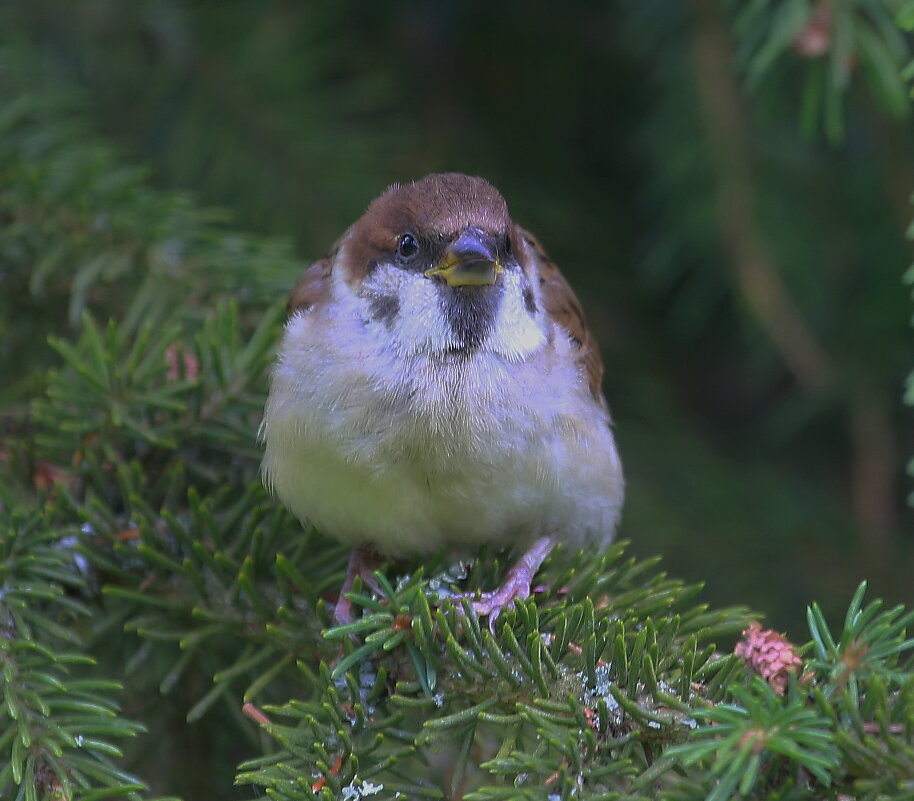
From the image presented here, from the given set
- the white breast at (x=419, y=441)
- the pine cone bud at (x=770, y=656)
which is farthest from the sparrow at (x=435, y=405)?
the pine cone bud at (x=770, y=656)

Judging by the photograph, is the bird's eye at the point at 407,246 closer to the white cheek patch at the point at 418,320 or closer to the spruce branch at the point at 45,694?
the white cheek patch at the point at 418,320

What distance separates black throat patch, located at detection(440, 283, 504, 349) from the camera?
2045 millimetres

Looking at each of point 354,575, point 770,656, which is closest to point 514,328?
point 354,575

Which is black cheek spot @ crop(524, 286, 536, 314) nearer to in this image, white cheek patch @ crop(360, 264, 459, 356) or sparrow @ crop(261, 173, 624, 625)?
sparrow @ crop(261, 173, 624, 625)

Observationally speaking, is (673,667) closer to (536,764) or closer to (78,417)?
(536,764)

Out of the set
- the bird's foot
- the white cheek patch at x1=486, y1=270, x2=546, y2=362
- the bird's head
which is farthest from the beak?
the bird's foot

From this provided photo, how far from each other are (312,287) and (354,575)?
23.0 inches

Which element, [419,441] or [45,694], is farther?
[419,441]

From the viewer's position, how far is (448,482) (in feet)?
6.40

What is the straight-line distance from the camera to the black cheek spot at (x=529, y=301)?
7.15ft

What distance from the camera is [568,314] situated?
233cm

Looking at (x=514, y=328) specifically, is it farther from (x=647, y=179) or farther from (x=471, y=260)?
(x=647, y=179)

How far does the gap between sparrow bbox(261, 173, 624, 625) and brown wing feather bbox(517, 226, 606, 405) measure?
0.32 ft

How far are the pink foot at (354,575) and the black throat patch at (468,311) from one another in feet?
1.36
